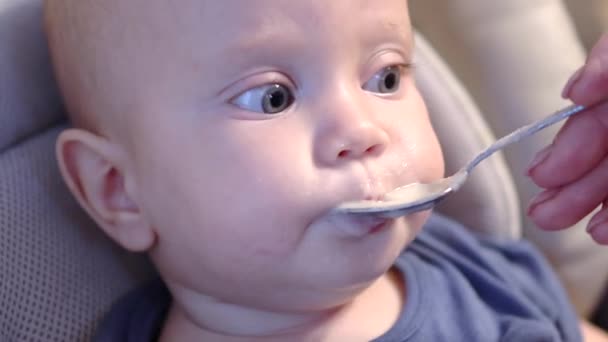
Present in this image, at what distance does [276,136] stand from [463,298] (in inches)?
12.6

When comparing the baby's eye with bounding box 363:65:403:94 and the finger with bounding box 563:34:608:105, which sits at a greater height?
the finger with bounding box 563:34:608:105

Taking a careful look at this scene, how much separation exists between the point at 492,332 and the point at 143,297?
1.19 feet

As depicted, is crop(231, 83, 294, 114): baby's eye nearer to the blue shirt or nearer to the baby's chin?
the baby's chin

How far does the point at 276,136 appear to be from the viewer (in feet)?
2.00

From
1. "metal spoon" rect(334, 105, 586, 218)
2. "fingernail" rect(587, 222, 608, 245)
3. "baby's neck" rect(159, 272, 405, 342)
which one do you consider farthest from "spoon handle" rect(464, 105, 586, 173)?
"baby's neck" rect(159, 272, 405, 342)

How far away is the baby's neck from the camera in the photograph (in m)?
0.73

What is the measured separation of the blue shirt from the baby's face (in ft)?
0.47

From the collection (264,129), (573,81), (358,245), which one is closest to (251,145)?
(264,129)

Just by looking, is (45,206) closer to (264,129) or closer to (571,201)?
(264,129)

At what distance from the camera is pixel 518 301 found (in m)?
0.83

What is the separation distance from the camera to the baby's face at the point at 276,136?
0.60 meters

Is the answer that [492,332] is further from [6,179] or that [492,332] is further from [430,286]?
[6,179]

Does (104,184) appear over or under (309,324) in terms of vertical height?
over

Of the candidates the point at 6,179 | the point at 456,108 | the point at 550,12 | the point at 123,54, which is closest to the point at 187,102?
the point at 123,54
